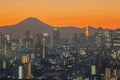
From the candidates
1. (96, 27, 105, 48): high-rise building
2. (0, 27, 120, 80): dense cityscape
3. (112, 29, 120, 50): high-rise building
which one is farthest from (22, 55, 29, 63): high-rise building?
(112, 29, 120, 50): high-rise building

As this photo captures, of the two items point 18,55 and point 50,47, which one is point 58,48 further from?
point 18,55

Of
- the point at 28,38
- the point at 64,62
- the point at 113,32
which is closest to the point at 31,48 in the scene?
the point at 28,38

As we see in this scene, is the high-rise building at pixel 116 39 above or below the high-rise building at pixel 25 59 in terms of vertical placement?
above

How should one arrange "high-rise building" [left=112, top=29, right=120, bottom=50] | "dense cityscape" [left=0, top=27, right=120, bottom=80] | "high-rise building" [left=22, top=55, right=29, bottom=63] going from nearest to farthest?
"dense cityscape" [left=0, top=27, right=120, bottom=80] → "high-rise building" [left=22, top=55, right=29, bottom=63] → "high-rise building" [left=112, top=29, right=120, bottom=50]

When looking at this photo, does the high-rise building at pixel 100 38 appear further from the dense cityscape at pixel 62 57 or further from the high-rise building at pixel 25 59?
the high-rise building at pixel 25 59

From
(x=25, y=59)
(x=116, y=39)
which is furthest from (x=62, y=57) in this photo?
(x=116, y=39)

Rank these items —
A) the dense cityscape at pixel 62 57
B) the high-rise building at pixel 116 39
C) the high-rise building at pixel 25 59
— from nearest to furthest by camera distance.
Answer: the dense cityscape at pixel 62 57
the high-rise building at pixel 25 59
the high-rise building at pixel 116 39

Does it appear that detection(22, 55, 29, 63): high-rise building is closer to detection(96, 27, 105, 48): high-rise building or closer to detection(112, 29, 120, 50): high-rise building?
detection(96, 27, 105, 48): high-rise building

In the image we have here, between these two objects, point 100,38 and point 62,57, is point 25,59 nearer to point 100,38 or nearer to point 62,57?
point 62,57

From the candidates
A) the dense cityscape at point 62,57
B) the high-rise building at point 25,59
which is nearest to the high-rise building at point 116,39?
the dense cityscape at point 62,57
